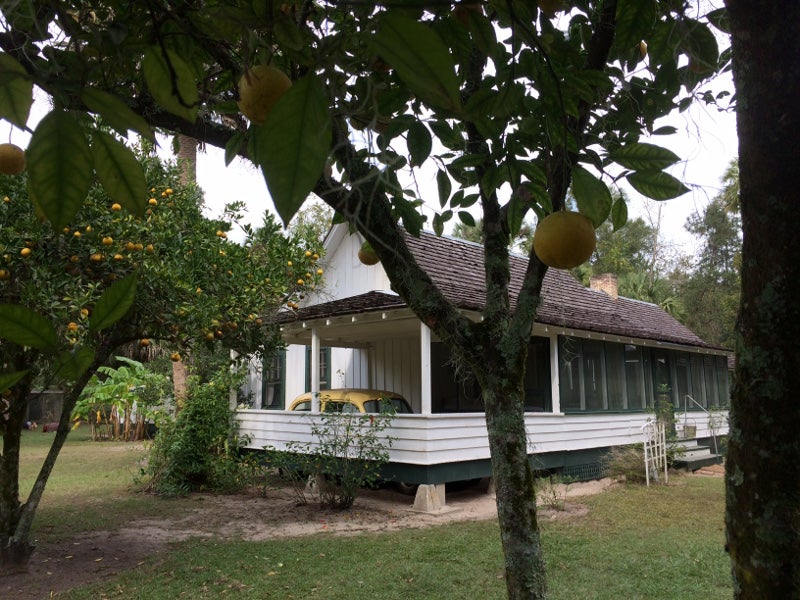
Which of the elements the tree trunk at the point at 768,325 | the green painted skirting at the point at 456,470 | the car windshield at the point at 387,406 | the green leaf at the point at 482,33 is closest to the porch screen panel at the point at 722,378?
the green painted skirting at the point at 456,470

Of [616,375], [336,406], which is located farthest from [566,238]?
[616,375]

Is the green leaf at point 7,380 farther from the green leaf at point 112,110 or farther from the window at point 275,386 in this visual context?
the window at point 275,386

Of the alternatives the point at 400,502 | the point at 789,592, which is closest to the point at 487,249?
the point at 789,592

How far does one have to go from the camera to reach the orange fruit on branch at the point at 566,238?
4.90 feet

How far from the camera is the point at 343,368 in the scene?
1526 centimetres

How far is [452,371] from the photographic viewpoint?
14664 mm

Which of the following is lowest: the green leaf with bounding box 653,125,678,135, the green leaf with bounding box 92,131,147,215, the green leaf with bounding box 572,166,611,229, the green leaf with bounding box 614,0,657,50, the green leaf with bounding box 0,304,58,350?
the green leaf with bounding box 0,304,58,350

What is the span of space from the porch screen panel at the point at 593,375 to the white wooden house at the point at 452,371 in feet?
0.13

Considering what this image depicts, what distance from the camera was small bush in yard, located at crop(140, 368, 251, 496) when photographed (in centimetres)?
1055

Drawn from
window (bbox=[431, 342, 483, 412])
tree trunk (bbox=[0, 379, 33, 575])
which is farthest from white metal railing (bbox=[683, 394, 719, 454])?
tree trunk (bbox=[0, 379, 33, 575])

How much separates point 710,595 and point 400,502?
18.1 feet

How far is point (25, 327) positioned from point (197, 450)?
35.5 ft

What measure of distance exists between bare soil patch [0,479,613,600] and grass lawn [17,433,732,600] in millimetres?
331

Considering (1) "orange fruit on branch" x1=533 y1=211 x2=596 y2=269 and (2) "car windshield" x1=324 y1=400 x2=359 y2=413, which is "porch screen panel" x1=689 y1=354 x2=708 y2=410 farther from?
(1) "orange fruit on branch" x1=533 y1=211 x2=596 y2=269
